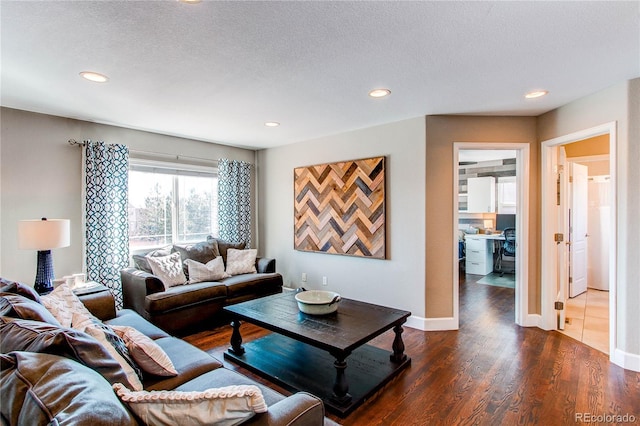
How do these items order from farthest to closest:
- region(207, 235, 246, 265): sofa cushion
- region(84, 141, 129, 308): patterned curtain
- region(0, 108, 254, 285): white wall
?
region(207, 235, 246, 265): sofa cushion → region(84, 141, 129, 308): patterned curtain → region(0, 108, 254, 285): white wall

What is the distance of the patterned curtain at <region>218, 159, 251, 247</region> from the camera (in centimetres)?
496

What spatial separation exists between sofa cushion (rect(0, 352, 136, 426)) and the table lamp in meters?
2.33

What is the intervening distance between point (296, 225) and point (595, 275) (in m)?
4.87

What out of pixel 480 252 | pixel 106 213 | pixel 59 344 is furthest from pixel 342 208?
pixel 480 252

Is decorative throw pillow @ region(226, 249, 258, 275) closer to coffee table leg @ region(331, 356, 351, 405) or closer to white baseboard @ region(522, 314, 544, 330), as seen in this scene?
coffee table leg @ region(331, 356, 351, 405)

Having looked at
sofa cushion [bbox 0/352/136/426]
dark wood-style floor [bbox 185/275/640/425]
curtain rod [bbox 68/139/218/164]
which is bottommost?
dark wood-style floor [bbox 185/275/640/425]

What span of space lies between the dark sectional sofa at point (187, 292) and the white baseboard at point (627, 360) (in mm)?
3476

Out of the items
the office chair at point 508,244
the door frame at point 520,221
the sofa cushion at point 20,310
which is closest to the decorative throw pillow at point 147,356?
the sofa cushion at point 20,310

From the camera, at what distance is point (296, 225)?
16.1 feet

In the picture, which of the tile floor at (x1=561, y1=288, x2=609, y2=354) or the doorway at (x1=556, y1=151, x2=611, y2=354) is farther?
the doorway at (x1=556, y1=151, x2=611, y2=354)

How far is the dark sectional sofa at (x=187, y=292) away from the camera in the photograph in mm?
3268

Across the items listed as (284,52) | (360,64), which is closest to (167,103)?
(284,52)

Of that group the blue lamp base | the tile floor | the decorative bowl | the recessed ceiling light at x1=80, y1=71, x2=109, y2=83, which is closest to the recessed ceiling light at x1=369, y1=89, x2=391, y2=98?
the decorative bowl

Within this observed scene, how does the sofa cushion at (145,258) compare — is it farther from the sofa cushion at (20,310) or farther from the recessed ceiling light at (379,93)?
the recessed ceiling light at (379,93)
